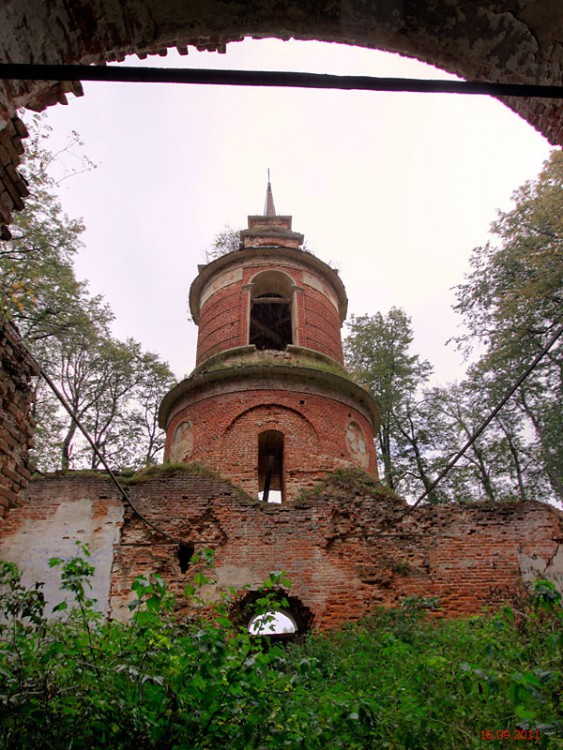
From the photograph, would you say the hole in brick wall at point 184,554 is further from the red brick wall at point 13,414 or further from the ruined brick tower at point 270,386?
the red brick wall at point 13,414

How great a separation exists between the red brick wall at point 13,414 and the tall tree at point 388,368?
17.9 m

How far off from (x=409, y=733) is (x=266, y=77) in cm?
387

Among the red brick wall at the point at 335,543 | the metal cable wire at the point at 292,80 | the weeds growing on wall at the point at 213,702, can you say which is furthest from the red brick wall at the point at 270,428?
the metal cable wire at the point at 292,80

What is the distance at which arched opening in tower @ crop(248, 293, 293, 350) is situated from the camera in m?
17.3

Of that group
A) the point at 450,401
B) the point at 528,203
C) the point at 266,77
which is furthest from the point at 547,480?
the point at 266,77

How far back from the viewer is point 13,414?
4820 mm

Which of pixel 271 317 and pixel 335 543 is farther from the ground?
pixel 271 317

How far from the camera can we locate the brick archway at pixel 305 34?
9.93ft

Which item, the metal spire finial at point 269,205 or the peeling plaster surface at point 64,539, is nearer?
the peeling plaster surface at point 64,539

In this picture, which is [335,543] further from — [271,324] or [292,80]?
[271,324]

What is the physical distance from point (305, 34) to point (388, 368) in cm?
1943

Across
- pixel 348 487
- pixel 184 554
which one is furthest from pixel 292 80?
pixel 348 487

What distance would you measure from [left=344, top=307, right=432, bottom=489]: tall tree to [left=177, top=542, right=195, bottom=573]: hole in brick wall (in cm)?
1322

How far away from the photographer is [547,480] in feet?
69.5
